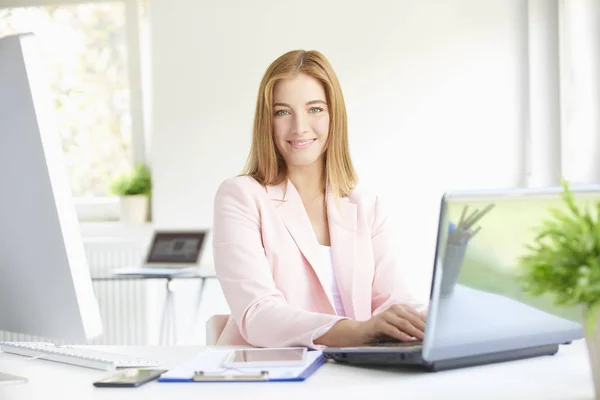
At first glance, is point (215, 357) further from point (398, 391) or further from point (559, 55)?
point (559, 55)

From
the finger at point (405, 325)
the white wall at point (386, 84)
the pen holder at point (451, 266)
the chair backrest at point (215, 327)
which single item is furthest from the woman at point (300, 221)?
the white wall at point (386, 84)

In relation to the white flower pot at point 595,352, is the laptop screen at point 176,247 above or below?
below

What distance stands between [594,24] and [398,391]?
12.5 feet

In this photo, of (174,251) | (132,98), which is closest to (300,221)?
(174,251)

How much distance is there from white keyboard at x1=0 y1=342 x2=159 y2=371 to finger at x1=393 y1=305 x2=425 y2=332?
0.49m

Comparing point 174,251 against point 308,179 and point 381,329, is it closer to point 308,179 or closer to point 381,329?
point 308,179

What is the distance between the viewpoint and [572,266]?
1255 mm

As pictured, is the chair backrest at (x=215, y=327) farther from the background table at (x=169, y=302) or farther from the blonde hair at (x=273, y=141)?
the background table at (x=169, y=302)

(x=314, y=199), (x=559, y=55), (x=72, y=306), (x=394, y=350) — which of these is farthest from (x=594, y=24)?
(x=72, y=306)

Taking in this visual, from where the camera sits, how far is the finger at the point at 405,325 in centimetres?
181

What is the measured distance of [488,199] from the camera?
144 centimetres

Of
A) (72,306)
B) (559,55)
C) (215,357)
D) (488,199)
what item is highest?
(559,55)

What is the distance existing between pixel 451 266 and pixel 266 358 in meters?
0.46

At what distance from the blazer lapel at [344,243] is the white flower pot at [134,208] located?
3731 mm
